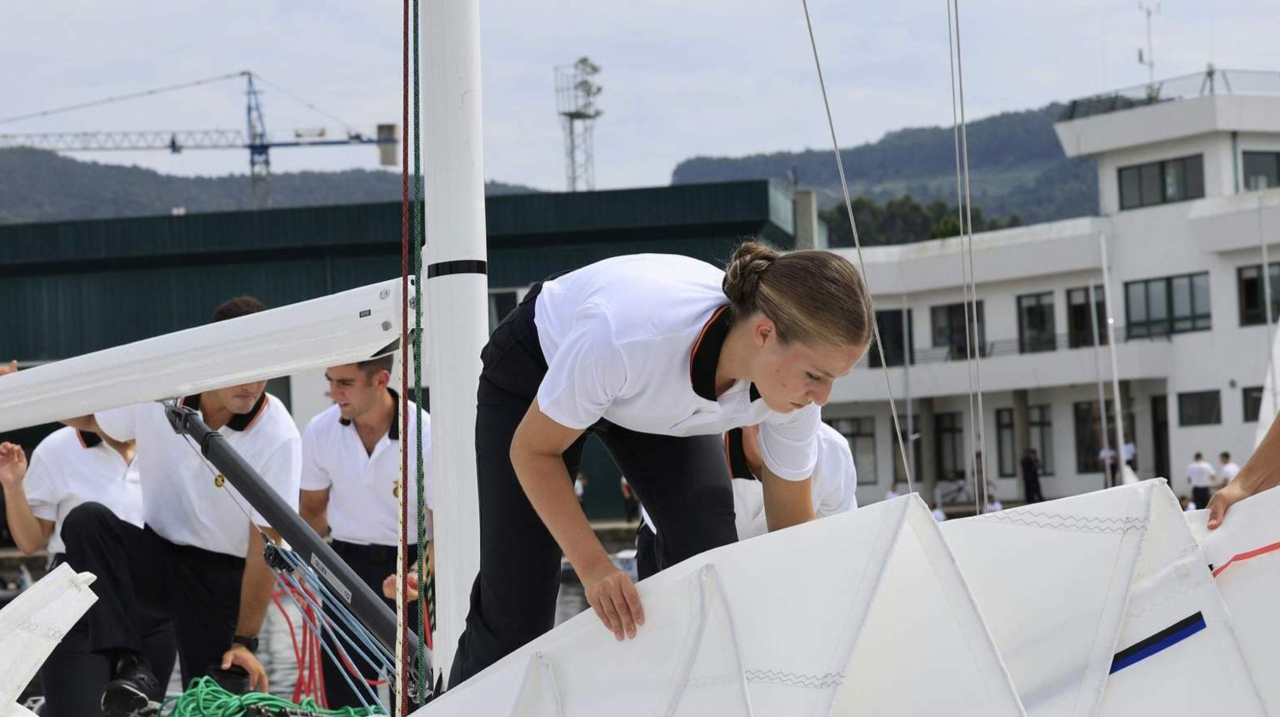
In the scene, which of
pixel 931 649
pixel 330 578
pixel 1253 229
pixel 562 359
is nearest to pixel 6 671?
pixel 330 578

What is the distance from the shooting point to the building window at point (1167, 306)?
36875 mm

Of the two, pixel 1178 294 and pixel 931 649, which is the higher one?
pixel 1178 294

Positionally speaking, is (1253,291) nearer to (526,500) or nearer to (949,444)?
(949,444)

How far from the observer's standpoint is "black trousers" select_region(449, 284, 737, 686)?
3.20 metres

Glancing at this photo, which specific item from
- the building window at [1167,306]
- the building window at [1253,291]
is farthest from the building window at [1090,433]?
the building window at [1253,291]

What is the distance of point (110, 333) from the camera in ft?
125

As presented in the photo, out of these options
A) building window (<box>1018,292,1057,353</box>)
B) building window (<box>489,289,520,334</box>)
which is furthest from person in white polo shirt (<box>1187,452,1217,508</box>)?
building window (<box>489,289,520,334</box>)

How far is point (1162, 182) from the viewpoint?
126 feet

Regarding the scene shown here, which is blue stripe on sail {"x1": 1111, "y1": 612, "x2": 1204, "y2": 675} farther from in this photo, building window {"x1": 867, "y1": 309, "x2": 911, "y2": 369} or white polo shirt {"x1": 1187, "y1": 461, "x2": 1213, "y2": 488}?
building window {"x1": 867, "y1": 309, "x2": 911, "y2": 369}

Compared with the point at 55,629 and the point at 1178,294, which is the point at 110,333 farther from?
the point at 55,629

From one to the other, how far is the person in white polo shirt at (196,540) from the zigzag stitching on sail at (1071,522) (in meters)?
2.36

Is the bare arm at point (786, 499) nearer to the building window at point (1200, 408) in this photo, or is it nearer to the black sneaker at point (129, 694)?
the black sneaker at point (129, 694)

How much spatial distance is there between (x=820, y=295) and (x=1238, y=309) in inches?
1416

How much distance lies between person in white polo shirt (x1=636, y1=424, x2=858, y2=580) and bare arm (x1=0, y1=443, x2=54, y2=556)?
237 cm
